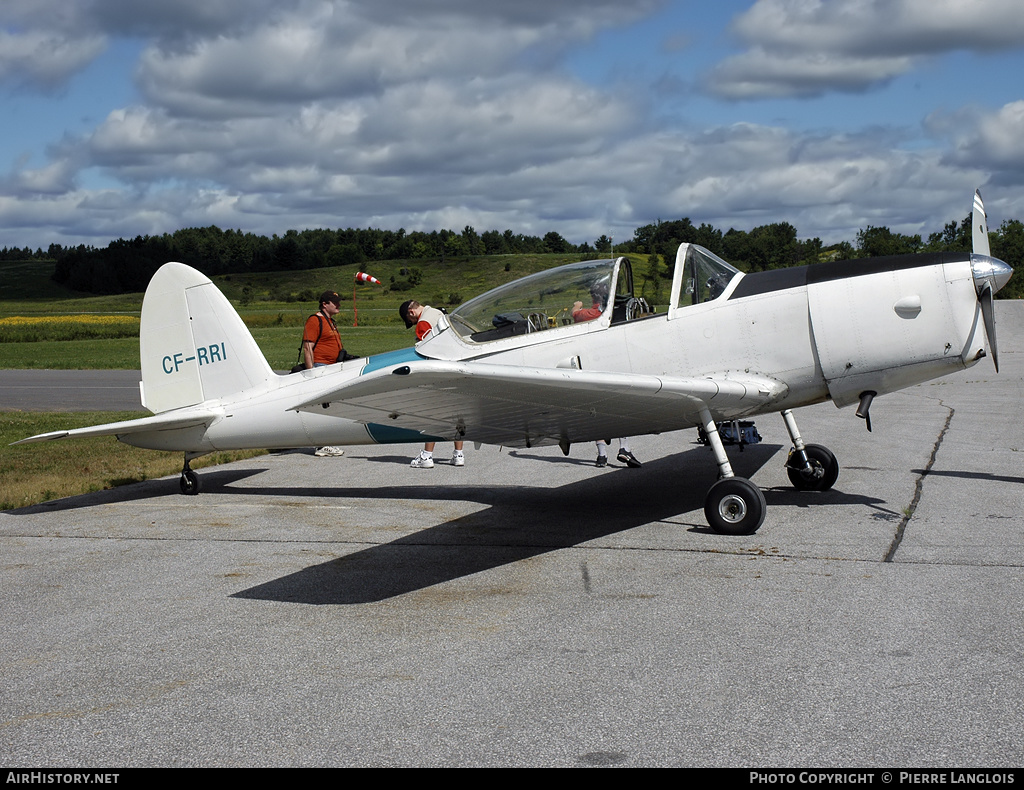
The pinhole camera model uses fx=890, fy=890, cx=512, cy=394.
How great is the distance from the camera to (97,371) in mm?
26047

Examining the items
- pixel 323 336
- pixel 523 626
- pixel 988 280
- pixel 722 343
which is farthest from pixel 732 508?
pixel 323 336

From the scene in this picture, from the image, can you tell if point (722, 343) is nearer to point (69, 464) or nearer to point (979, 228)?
point (979, 228)

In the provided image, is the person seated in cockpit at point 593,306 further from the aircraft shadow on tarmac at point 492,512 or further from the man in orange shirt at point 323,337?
the man in orange shirt at point 323,337

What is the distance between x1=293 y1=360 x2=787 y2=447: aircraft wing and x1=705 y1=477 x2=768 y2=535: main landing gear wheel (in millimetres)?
625

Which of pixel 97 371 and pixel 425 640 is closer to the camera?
pixel 425 640

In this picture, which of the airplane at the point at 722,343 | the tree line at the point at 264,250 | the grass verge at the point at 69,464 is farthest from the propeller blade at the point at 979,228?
the tree line at the point at 264,250

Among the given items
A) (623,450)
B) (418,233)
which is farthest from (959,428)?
(418,233)

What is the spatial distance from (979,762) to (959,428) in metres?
9.63

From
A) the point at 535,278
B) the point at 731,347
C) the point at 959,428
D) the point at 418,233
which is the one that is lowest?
the point at 959,428

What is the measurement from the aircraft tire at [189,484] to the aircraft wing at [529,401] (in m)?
3.31

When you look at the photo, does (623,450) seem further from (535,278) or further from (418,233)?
(418,233)

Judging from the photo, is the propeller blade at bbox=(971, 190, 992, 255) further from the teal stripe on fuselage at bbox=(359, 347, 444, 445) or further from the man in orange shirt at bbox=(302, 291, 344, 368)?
the man in orange shirt at bbox=(302, 291, 344, 368)

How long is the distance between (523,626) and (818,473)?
4.18 m

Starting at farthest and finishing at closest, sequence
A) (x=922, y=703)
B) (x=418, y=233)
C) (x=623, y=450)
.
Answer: (x=418, y=233)
(x=623, y=450)
(x=922, y=703)
